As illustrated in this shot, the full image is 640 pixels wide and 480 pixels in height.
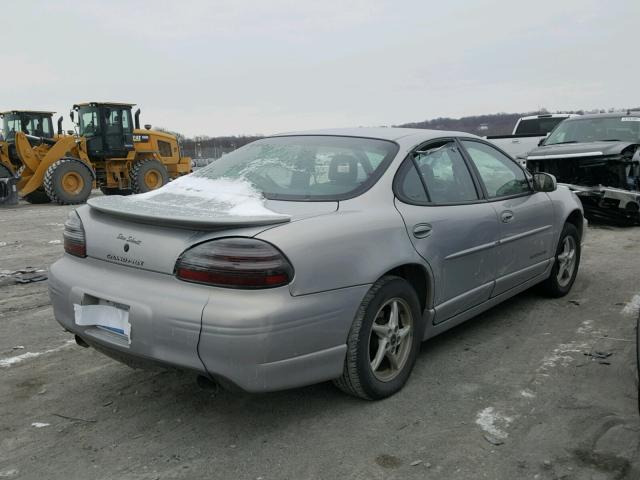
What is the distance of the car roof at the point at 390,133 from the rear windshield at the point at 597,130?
7040mm

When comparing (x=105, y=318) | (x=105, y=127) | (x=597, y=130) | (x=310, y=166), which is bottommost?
(x=105, y=318)

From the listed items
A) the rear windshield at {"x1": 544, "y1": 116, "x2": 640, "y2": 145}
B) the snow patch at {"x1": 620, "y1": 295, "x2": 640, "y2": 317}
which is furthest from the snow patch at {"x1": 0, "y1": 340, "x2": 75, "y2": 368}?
the rear windshield at {"x1": 544, "y1": 116, "x2": 640, "y2": 145}

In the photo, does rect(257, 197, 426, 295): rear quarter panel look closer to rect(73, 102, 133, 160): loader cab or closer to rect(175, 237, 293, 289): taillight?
rect(175, 237, 293, 289): taillight

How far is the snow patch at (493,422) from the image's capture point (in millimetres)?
2881

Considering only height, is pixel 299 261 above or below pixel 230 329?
above

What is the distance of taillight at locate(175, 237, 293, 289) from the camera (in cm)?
257

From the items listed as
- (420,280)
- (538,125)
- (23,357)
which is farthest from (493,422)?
(538,125)

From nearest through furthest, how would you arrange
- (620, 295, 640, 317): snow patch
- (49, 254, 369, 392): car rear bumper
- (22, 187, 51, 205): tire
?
(49, 254, 369, 392): car rear bumper, (620, 295, 640, 317): snow patch, (22, 187, 51, 205): tire

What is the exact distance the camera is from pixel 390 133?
3859 millimetres

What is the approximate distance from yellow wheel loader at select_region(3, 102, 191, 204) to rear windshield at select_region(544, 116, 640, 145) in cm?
1107

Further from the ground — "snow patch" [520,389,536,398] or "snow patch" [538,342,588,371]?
"snow patch" [538,342,588,371]

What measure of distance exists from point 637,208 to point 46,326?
335 inches

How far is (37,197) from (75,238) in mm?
15201

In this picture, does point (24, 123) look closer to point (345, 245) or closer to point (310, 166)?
point (310, 166)
